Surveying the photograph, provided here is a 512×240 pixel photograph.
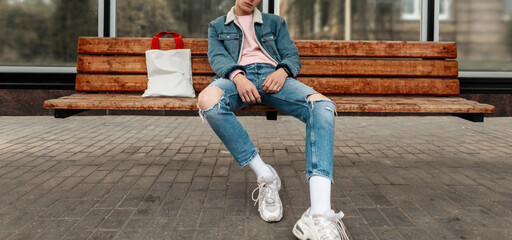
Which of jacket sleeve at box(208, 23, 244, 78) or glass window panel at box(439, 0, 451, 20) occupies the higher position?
glass window panel at box(439, 0, 451, 20)

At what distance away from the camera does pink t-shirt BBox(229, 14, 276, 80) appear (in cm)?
318

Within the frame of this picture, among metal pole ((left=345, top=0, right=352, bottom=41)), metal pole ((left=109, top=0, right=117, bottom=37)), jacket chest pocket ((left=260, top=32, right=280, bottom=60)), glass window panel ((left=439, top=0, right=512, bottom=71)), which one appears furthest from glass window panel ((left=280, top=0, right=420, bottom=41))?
jacket chest pocket ((left=260, top=32, right=280, bottom=60))

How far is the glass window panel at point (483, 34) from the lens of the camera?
709 centimetres

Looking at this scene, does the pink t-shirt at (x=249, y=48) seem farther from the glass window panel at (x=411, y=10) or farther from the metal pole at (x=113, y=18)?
the glass window panel at (x=411, y=10)

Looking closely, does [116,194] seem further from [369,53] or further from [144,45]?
[369,53]

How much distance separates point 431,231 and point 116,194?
6.81 feet

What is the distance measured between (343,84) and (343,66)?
187 millimetres

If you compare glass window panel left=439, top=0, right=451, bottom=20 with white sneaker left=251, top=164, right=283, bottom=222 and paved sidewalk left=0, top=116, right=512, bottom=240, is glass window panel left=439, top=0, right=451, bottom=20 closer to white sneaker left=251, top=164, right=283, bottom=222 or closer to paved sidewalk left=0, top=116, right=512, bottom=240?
paved sidewalk left=0, top=116, right=512, bottom=240

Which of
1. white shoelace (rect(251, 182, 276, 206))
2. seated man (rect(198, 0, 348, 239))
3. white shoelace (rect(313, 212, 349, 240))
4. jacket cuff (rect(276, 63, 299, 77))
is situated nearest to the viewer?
white shoelace (rect(313, 212, 349, 240))

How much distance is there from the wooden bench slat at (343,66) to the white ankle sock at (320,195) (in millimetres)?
2052

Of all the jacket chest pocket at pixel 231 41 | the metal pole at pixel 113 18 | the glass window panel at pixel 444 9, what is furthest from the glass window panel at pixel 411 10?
the metal pole at pixel 113 18

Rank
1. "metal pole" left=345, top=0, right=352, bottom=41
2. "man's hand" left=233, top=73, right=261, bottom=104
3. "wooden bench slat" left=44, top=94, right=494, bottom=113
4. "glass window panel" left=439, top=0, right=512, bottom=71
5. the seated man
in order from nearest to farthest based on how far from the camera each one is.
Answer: the seated man < "man's hand" left=233, top=73, right=261, bottom=104 < "wooden bench slat" left=44, top=94, right=494, bottom=113 < "glass window panel" left=439, top=0, right=512, bottom=71 < "metal pole" left=345, top=0, right=352, bottom=41

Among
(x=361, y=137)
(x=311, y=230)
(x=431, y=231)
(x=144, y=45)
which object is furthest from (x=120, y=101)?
(x=361, y=137)

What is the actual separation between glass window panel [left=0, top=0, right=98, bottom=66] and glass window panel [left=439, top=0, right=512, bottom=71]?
6.35 meters
